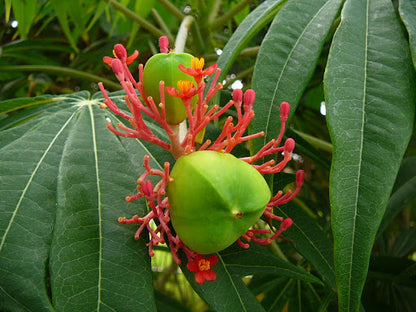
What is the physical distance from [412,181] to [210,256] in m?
0.69

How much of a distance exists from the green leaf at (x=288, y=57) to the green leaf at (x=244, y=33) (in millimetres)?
46

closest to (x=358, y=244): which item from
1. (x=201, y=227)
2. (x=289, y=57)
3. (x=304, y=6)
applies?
(x=201, y=227)

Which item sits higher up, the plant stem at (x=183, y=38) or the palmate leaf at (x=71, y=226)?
the plant stem at (x=183, y=38)

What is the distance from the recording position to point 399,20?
702 millimetres

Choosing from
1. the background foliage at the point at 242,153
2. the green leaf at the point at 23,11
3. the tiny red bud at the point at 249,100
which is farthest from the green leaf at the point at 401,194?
the green leaf at the point at 23,11

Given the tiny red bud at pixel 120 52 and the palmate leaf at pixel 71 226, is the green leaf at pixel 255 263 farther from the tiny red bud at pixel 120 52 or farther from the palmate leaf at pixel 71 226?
the tiny red bud at pixel 120 52

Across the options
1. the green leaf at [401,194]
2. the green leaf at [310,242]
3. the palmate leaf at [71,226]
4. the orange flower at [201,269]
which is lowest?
the green leaf at [401,194]

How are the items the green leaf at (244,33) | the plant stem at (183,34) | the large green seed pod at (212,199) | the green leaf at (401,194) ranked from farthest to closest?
the green leaf at (401,194) → the plant stem at (183,34) → the green leaf at (244,33) → the large green seed pod at (212,199)

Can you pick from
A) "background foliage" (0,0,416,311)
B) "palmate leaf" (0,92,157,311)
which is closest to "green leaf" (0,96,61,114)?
"background foliage" (0,0,416,311)

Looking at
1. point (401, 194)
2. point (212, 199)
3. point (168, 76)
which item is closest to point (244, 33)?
point (168, 76)

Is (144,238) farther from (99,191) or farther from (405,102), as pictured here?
(405,102)

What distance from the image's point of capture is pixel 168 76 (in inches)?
24.0

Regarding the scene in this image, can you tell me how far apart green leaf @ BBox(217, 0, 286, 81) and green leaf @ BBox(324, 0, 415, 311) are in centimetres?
15

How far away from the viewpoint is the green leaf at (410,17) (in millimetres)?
639
